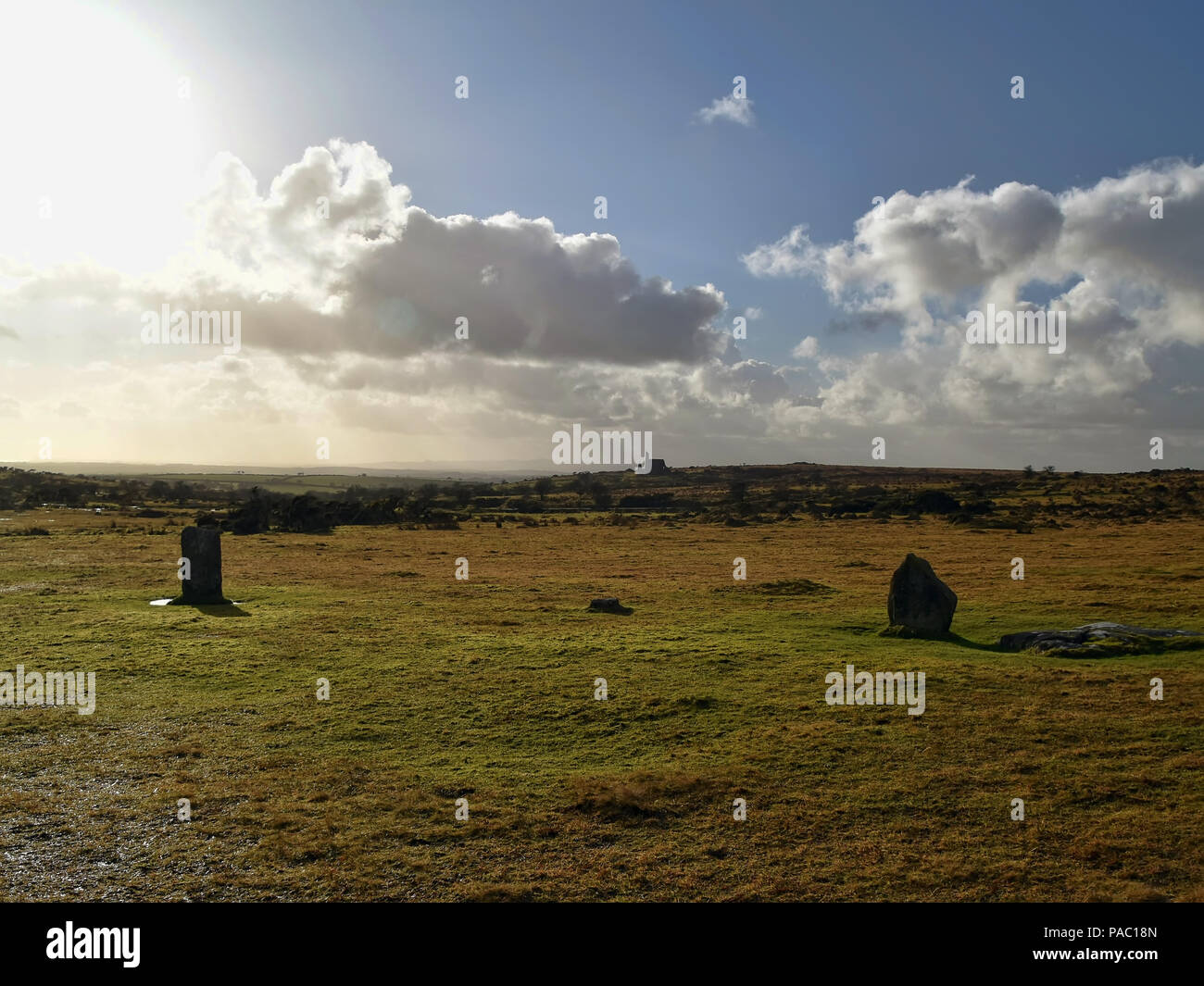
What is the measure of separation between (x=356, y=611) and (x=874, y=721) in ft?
59.1

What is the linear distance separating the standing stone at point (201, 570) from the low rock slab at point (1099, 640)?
25.4 metres

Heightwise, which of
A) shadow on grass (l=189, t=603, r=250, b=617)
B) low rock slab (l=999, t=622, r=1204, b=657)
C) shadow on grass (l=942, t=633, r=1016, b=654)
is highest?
low rock slab (l=999, t=622, r=1204, b=657)

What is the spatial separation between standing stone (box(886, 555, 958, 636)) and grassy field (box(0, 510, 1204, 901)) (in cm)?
88

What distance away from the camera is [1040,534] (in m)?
59.1

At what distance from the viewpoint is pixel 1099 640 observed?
65.0ft

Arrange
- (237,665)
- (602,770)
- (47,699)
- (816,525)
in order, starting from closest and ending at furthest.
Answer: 1. (602,770)
2. (47,699)
3. (237,665)
4. (816,525)

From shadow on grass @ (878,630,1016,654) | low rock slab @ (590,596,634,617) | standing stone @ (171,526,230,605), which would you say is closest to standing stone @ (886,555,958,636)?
shadow on grass @ (878,630,1016,654)

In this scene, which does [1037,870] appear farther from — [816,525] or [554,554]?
[816,525]

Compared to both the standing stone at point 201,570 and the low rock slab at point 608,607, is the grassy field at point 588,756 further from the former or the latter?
the standing stone at point 201,570

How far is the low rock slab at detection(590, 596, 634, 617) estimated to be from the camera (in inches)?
1069

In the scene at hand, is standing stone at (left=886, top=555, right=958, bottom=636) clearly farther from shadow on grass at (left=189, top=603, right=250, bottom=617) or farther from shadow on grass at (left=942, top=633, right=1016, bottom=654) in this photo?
shadow on grass at (left=189, top=603, right=250, bottom=617)

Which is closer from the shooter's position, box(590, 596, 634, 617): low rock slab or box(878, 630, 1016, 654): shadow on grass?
box(878, 630, 1016, 654): shadow on grass

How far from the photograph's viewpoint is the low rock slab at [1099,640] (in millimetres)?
19359
